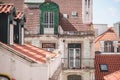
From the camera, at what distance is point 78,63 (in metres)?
32.8

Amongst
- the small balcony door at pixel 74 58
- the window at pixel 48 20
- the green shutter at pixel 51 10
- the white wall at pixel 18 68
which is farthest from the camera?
Result: the window at pixel 48 20

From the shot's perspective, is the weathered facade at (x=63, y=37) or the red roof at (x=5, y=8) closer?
the red roof at (x=5, y=8)

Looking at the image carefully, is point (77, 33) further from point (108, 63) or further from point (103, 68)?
point (108, 63)

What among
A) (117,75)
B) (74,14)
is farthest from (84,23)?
(117,75)

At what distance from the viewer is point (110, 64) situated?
120 feet

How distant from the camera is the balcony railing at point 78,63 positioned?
32375mm

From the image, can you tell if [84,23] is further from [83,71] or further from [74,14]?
[83,71]

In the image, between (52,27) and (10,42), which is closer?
(10,42)

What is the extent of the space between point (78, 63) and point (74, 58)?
0.62 metres

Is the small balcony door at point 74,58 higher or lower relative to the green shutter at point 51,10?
lower

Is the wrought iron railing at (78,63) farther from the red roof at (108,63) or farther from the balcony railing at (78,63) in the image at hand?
the red roof at (108,63)

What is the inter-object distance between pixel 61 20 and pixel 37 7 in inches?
109

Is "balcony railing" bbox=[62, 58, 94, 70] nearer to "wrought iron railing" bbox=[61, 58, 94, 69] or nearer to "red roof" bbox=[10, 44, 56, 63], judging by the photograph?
"wrought iron railing" bbox=[61, 58, 94, 69]

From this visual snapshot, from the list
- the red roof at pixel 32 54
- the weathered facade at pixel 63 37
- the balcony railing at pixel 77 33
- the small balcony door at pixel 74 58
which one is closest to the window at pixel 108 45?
the weathered facade at pixel 63 37
